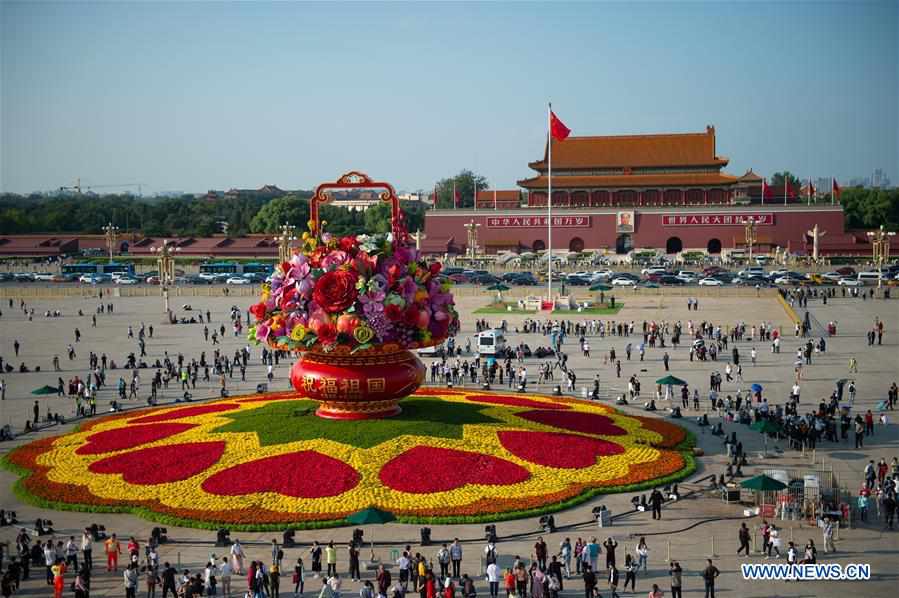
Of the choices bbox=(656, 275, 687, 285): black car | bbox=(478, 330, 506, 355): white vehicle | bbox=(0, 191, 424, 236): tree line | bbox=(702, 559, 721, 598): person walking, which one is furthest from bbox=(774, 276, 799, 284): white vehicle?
bbox=(702, 559, 721, 598): person walking

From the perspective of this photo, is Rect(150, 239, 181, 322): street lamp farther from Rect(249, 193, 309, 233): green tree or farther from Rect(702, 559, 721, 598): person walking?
Rect(702, 559, 721, 598): person walking

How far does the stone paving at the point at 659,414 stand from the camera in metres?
19.5

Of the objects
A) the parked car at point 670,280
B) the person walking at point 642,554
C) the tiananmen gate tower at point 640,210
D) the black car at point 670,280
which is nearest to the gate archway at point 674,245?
the tiananmen gate tower at point 640,210

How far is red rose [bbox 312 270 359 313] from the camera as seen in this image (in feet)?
80.3

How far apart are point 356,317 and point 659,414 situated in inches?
547

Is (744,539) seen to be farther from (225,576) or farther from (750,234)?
(750,234)

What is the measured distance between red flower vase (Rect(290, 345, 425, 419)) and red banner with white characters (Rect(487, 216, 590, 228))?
3213 inches

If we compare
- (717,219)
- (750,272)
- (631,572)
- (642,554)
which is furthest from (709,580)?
(717,219)

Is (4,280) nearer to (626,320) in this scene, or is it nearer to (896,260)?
(626,320)

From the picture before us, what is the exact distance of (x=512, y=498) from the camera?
2266cm

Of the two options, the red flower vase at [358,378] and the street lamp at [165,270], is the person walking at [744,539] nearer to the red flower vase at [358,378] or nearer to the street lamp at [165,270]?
the red flower vase at [358,378]

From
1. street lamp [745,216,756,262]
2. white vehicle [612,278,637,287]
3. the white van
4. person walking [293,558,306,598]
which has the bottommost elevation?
person walking [293,558,306,598]

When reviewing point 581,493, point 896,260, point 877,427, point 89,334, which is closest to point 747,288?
point 896,260

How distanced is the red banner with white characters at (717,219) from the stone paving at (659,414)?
119ft
